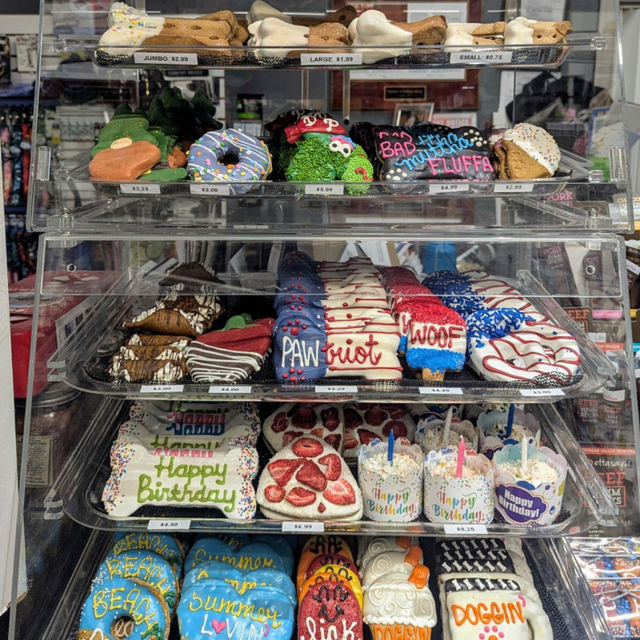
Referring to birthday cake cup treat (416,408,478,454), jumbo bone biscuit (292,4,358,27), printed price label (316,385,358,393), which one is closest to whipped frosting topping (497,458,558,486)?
birthday cake cup treat (416,408,478,454)

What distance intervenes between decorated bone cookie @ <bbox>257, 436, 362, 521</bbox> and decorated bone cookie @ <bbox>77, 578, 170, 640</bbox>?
17.6 inches

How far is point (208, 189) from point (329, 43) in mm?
525

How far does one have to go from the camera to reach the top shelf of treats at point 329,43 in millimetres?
1811

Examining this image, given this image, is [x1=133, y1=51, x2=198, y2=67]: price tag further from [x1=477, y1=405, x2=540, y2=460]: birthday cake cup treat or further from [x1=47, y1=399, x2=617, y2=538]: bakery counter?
[x1=477, y1=405, x2=540, y2=460]: birthday cake cup treat

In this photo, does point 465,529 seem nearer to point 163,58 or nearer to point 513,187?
point 513,187

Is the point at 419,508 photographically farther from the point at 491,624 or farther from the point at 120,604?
the point at 120,604

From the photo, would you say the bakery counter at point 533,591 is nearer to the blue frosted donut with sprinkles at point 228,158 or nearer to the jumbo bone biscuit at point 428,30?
the blue frosted donut with sprinkles at point 228,158

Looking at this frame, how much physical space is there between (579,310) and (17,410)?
72.6 inches

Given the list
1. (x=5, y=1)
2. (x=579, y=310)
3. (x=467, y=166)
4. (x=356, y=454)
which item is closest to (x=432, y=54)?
(x=467, y=166)

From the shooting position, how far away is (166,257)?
1.90 meters

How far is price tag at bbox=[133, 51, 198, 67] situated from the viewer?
182cm

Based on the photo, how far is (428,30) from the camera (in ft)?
5.96

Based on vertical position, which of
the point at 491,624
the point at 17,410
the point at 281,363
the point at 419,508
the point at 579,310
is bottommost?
the point at 491,624

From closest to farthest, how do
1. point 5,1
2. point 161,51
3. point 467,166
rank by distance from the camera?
point 161,51
point 467,166
point 5,1
